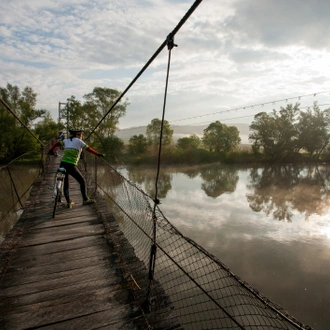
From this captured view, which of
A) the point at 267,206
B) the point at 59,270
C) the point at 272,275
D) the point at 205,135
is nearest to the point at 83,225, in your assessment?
the point at 59,270

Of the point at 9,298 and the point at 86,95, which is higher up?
the point at 86,95

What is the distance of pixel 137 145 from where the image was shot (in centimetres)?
2552

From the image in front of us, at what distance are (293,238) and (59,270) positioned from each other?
768cm

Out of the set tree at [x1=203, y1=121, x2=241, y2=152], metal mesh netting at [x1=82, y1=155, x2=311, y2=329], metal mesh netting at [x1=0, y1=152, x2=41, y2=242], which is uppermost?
tree at [x1=203, y1=121, x2=241, y2=152]

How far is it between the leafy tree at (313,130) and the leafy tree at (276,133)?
0.93m

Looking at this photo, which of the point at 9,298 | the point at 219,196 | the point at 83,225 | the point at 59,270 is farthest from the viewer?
the point at 219,196

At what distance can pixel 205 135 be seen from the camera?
1171 inches

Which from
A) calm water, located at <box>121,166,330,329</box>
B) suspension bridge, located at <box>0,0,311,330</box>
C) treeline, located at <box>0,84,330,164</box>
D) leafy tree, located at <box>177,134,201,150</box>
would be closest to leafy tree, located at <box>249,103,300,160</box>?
treeline, located at <box>0,84,330,164</box>

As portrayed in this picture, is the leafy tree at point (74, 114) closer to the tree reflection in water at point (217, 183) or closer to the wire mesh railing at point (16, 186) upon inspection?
the wire mesh railing at point (16, 186)

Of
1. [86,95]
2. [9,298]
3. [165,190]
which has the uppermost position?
[86,95]

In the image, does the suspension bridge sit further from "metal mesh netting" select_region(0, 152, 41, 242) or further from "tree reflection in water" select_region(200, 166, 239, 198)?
"tree reflection in water" select_region(200, 166, 239, 198)

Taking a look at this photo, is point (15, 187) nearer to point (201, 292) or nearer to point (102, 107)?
point (201, 292)

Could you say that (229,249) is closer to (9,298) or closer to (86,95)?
(9,298)

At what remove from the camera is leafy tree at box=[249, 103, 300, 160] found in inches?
1169
